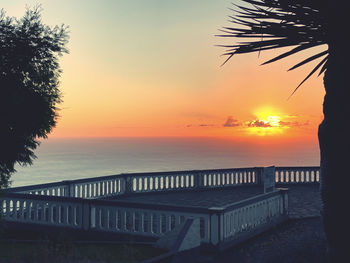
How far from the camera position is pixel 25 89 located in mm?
8953

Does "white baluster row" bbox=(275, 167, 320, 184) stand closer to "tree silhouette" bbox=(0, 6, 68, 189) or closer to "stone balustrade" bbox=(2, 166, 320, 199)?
"stone balustrade" bbox=(2, 166, 320, 199)

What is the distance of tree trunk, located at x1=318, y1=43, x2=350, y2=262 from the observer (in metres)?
5.98

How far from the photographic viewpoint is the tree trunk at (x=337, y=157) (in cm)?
598

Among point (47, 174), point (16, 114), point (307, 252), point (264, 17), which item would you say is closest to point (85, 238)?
point (16, 114)

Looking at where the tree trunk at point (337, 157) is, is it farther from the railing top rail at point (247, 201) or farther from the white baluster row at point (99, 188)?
the white baluster row at point (99, 188)

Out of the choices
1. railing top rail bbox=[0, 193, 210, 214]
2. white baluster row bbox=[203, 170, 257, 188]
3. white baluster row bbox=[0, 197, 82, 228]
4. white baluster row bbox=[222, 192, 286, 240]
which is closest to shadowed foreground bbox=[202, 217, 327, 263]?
white baluster row bbox=[222, 192, 286, 240]

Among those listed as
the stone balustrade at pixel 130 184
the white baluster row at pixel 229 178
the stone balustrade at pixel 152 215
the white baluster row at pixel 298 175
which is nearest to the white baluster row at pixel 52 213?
the stone balustrade at pixel 152 215

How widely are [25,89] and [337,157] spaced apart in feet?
19.9

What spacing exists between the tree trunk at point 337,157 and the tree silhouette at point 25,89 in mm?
5672

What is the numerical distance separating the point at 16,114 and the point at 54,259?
2898mm

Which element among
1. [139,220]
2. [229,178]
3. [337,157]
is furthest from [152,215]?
[229,178]

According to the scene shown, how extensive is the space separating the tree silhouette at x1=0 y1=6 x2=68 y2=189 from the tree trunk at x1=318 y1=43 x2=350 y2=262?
567cm

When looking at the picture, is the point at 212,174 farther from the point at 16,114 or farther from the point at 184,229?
the point at 16,114

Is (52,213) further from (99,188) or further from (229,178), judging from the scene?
(229,178)
